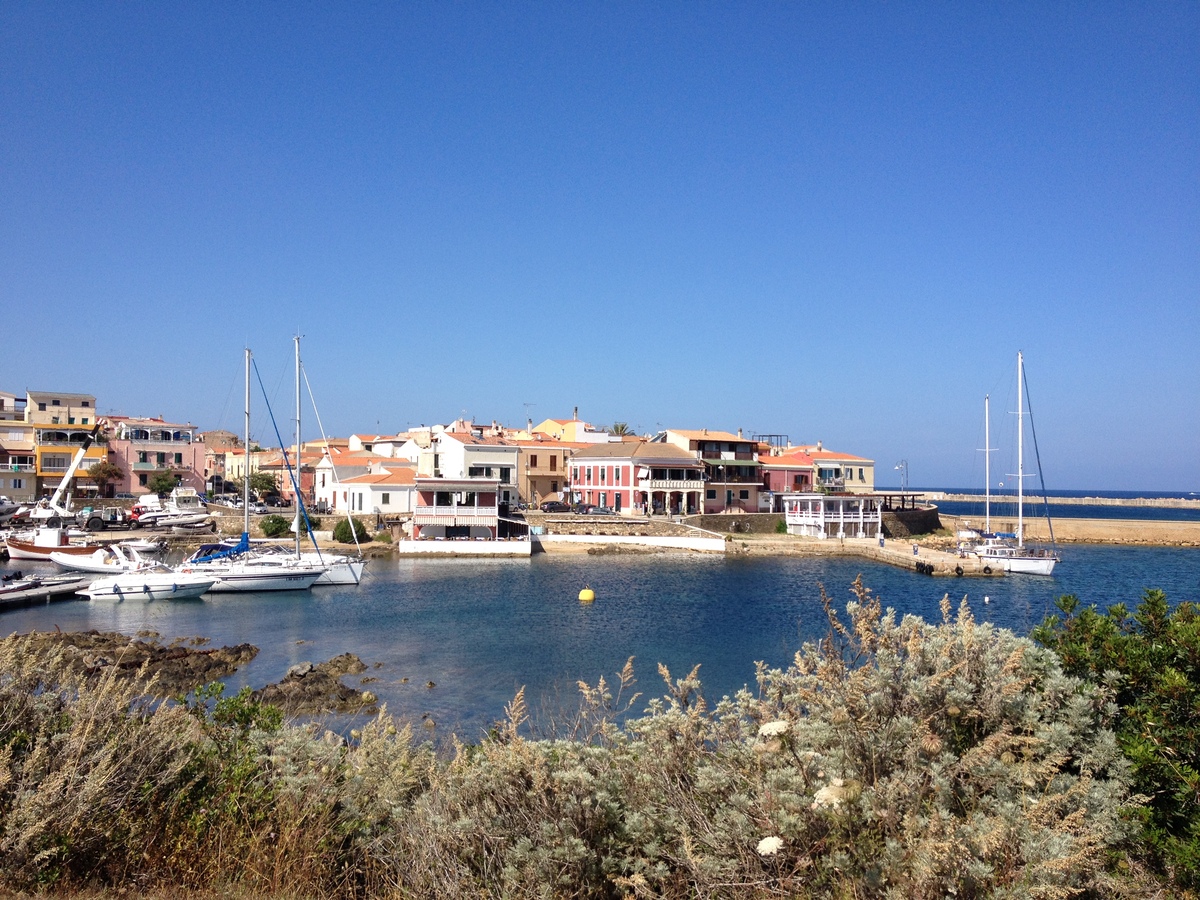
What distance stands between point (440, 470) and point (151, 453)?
75.0ft

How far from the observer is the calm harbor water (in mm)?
22016

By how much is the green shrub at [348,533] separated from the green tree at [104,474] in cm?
2134

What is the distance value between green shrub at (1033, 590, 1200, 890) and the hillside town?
48947 millimetres

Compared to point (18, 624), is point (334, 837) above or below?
above

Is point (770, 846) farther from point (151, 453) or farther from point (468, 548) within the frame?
point (151, 453)

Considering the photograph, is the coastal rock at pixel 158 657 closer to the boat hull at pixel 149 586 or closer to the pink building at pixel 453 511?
the boat hull at pixel 149 586

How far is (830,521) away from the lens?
5844 centimetres

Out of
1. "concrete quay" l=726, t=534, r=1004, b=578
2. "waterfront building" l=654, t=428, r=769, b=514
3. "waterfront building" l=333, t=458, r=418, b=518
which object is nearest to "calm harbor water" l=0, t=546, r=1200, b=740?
"concrete quay" l=726, t=534, r=1004, b=578

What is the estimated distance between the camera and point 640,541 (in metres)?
54.4

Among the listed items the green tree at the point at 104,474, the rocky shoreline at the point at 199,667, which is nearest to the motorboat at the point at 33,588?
the rocky shoreline at the point at 199,667

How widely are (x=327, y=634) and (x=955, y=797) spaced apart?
86.0 feet

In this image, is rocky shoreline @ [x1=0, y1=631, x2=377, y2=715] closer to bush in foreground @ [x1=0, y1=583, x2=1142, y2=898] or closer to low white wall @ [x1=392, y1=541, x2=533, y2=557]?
bush in foreground @ [x1=0, y1=583, x2=1142, y2=898]

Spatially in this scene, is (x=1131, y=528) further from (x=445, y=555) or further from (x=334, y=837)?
(x=334, y=837)

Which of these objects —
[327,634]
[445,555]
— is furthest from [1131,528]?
[327,634]
